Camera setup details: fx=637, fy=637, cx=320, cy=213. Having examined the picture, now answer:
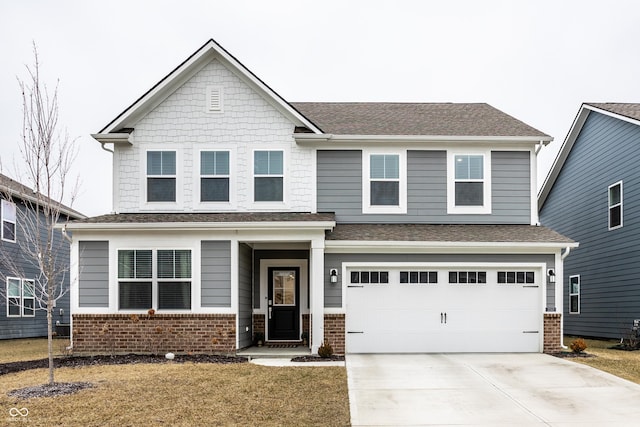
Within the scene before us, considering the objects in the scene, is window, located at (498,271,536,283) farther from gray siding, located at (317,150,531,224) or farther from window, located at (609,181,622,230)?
window, located at (609,181,622,230)

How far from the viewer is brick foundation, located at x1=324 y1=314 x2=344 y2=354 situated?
14750 mm

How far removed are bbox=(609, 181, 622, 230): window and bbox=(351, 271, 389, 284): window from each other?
7.92 metres

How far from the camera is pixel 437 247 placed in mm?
14938

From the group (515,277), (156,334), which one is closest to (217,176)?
(156,334)

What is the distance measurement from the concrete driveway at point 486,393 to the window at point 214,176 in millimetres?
5237

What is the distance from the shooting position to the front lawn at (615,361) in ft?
39.0

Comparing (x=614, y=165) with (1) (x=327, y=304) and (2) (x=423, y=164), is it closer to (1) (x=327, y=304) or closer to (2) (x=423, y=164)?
(2) (x=423, y=164)

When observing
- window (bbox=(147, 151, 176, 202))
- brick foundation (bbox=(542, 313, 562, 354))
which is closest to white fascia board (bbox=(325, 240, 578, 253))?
brick foundation (bbox=(542, 313, 562, 354))

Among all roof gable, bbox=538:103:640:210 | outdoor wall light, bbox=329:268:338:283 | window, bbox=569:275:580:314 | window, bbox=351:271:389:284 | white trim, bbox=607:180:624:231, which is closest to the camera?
outdoor wall light, bbox=329:268:338:283

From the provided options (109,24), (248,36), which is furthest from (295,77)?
(109,24)

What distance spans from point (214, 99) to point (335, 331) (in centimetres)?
644

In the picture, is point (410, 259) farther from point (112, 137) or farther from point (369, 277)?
point (112, 137)

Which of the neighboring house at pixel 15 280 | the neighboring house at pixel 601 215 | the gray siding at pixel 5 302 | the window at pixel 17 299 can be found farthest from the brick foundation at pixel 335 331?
the window at pixel 17 299

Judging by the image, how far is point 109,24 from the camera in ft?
67.1
